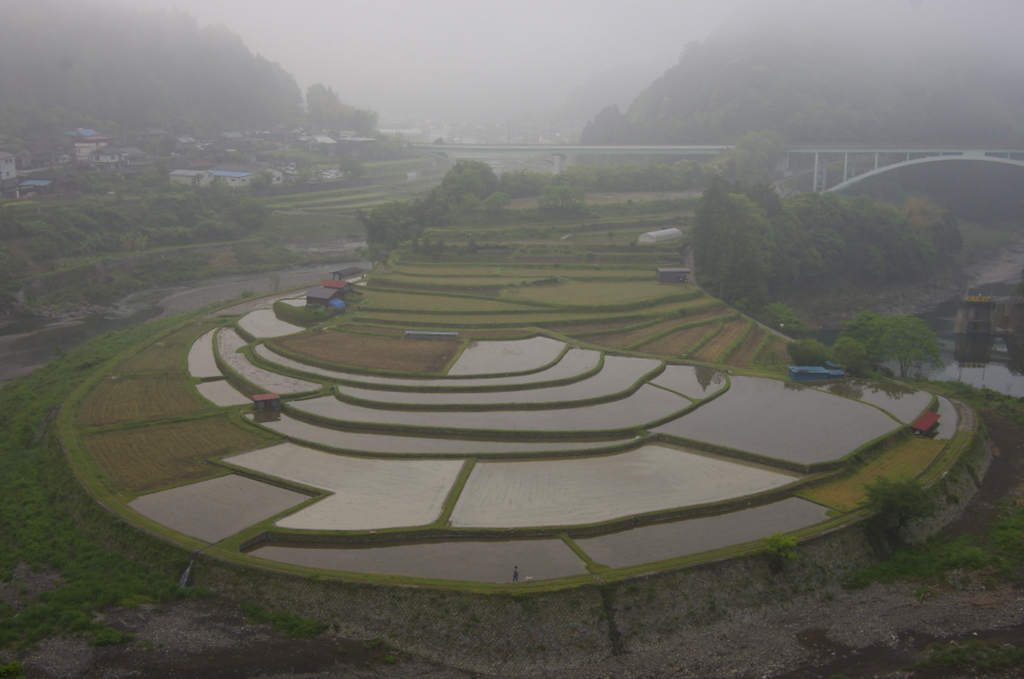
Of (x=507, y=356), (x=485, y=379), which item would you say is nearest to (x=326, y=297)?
(x=507, y=356)

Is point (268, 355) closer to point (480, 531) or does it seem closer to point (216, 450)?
point (216, 450)

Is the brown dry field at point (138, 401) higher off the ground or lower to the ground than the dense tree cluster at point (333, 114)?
lower

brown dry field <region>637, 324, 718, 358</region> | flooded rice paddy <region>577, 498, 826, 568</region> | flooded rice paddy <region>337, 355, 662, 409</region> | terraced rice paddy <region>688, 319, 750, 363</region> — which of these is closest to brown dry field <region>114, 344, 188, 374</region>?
flooded rice paddy <region>337, 355, 662, 409</region>

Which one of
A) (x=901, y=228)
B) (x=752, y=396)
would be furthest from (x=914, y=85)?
(x=752, y=396)

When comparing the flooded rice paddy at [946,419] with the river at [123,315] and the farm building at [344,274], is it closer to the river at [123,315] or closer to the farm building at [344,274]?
the farm building at [344,274]

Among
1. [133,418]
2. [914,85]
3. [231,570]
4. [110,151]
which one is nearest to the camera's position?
[231,570]

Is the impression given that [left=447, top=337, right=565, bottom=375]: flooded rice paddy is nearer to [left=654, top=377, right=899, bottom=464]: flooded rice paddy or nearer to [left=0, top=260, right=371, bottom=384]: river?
[left=654, top=377, right=899, bottom=464]: flooded rice paddy

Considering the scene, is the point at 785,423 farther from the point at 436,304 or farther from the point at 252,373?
A: the point at 252,373

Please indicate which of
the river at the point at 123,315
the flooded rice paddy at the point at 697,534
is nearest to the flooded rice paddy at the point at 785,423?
the flooded rice paddy at the point at 697,534
